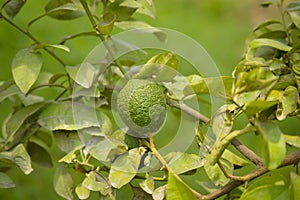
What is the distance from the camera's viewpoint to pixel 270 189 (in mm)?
674

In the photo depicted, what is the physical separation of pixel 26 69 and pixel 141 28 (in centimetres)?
28

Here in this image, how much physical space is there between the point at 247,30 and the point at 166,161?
2.63m

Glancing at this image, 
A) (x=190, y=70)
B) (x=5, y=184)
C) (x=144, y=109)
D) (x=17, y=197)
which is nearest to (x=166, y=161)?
(x=144, y=109)

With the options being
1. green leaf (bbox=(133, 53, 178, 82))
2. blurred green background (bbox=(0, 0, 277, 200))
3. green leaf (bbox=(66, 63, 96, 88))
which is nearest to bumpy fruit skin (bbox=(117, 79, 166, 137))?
green leaf (bbox=(133, 53, 178, 82))

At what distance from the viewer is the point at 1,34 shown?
2.89m

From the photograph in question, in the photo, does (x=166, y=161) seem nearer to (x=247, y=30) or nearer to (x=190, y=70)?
(x=190, y=70)

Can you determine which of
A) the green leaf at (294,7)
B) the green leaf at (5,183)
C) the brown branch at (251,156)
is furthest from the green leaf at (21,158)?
the green leaf at (294,7)

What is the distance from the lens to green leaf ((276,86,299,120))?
→ 744mm

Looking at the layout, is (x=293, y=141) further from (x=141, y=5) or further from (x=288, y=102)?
(x=141, y=5)

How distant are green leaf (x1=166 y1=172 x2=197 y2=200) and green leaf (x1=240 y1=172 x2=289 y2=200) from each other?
76 millimetres

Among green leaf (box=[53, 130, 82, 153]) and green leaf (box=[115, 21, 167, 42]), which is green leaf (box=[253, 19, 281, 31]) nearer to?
green leaf (box=[115, 21, 167, 42])

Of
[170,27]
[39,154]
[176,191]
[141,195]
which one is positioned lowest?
[170,27]

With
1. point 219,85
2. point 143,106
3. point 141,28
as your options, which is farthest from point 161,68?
point 141,28

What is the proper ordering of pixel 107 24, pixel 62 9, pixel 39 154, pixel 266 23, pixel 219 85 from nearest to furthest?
pixel 219 85 < pixel 107 24 < pixel 62 9 < pixel 266 23 < pixel 39 154
